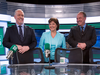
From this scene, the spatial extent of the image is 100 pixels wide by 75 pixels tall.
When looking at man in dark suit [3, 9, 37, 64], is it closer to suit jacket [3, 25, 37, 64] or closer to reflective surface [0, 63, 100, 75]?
suit jacket [3, 25, 37, 64]

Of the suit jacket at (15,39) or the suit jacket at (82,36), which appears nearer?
the suit jacket at (15,39)

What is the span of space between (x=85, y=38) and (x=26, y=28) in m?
1.07

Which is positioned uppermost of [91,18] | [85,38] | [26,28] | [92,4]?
[92,4]

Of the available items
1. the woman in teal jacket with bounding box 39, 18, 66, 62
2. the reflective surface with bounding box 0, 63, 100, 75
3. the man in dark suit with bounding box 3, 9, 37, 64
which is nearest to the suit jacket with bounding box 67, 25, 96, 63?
the woman in teal jacket with bounding box 39, 18, 66, 62

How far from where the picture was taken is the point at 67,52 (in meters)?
2.15

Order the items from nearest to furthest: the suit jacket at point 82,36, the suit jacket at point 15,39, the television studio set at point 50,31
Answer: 1. the television studio set at point 50,31
2. the suit jacket at point 15,39
3. the suit jacket at point 82,36

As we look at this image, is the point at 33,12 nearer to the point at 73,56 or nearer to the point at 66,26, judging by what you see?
the point at 66,26

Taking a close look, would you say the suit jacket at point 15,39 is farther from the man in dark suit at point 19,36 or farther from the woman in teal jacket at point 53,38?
the woman in teal jacket at point 53,38

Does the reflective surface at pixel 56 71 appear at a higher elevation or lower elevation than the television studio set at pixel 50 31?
lower

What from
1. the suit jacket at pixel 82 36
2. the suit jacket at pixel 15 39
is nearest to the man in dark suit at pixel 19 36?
the suit jacket at pixel 15 39

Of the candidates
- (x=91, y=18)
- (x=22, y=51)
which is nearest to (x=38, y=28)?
(x=91, y=18)

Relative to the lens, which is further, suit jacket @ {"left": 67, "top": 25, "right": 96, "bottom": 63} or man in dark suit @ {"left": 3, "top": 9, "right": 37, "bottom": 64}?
suit jacket @ {"left": 67, "top": 25, "right": 96, "bottom": 63}

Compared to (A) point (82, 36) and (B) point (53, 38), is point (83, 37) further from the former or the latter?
(B) point (53, 38)

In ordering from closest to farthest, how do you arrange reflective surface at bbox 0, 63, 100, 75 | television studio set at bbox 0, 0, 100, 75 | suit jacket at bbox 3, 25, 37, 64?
1. reflective surface at bbox 0, 63, 100, 75
2. television studio set at bbox 0, 0, 100, 75
3. suit jacket at bbox 3, 25, 37, 64
